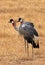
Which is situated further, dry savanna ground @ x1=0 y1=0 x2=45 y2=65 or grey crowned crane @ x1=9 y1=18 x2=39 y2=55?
grey crowned crane @ x1=9 y1=18 x2=39 y2=55

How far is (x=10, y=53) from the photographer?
12281 mm

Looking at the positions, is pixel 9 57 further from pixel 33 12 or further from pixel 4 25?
pixel 33 12

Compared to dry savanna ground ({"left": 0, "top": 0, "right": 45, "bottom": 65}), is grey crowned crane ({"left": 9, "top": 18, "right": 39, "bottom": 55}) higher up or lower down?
higher up

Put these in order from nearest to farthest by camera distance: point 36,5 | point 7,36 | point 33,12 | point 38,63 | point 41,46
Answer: point 38,63, point 41,46, point 7,36, point 33,12, point 36,5

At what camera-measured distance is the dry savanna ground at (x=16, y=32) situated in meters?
11.6

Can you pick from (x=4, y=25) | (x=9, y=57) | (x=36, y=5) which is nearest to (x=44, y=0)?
(x=36, y=5)

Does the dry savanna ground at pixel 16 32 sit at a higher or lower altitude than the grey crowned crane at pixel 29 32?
lower

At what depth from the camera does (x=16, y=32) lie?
15.3m

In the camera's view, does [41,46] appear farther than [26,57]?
Yes

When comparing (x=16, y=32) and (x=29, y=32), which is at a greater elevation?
(x=29, y=32)

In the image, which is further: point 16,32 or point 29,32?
point 16,32

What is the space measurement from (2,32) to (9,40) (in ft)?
4.30

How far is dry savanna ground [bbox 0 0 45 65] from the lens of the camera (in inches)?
459

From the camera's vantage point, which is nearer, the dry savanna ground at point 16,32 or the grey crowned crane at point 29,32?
the dry savanna ground at point 16,32
